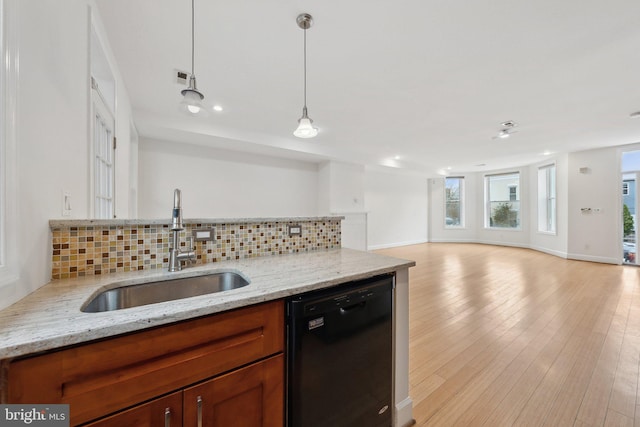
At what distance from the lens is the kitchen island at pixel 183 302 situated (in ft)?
2.04

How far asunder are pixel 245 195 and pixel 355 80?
3128 mm

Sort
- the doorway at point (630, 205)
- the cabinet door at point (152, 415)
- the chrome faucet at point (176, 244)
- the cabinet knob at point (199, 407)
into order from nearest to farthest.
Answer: the cabinet door at point (152, 415), the cabinet knob at point (199, 407), the chrome faucet at point (176, 244), the doorway at point (630, 205)

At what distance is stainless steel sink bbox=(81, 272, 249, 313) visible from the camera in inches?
41.4

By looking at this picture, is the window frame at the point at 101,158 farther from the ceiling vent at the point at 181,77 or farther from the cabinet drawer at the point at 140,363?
the cabinet drawer at the point at 140,363

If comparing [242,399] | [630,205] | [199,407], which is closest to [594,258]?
A: [630,205]

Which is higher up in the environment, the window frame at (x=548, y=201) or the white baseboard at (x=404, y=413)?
the window frame at (x=548, y=201)

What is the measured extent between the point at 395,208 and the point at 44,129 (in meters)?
7.50

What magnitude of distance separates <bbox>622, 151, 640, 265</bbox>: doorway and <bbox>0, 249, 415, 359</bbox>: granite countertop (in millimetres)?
6689

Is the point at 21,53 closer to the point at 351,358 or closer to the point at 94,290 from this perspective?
the point at 94,290

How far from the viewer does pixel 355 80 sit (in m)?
2.60

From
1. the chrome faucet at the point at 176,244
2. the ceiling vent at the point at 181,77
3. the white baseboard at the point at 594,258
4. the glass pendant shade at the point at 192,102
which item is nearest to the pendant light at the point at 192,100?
the glass pendant shade at the point at 192,102

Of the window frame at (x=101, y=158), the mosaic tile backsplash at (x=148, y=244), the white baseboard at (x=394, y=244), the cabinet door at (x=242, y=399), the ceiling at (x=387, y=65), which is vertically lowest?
the white baseboard at (x=394, y=244)

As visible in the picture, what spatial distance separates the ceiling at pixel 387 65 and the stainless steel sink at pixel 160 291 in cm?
182
